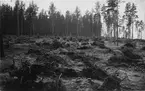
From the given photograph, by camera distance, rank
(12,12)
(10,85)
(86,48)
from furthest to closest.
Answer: (12,12), (86,48), (10,85)

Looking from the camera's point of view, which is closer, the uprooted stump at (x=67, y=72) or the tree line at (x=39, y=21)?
the uprooted stump at (x=67, y=72)

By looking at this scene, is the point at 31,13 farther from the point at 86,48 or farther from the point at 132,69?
the point at 132,69

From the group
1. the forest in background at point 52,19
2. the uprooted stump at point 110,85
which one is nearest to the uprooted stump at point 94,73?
the uprooted stump at point 110,85

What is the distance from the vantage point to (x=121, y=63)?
12.3m

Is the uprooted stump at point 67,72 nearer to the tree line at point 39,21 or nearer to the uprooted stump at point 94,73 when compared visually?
the uprooted stump at point 94,73

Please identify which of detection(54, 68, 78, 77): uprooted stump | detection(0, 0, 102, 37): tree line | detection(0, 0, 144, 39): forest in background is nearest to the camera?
detection(54, 68, 78, 77): uprooted stump

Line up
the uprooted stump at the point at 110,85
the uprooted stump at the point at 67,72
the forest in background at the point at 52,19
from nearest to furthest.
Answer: the uprooted stump at the point at 110,85 → the uprooted stump at the point at 67,72 → the forest in background at the point at 52,19

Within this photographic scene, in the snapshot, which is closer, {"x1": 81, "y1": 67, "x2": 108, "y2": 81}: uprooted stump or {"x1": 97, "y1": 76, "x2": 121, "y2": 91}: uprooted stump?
{"x1": 97, "y1": 76, "x2": 121, "y2": 91}: uprooted stump

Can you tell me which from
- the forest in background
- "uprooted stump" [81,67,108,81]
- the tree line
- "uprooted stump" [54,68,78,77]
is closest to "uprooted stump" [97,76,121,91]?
"uprooted stump" [81,67,108,81]

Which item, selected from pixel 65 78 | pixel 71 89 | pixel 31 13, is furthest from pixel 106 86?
pixel 31 13

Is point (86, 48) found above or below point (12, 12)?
below

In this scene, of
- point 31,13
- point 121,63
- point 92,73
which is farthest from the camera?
point 31,13

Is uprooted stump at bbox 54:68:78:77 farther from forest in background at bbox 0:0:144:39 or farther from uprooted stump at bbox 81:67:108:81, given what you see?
forest in background at bbox 0:0:144:39

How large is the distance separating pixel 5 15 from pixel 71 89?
159 ft
